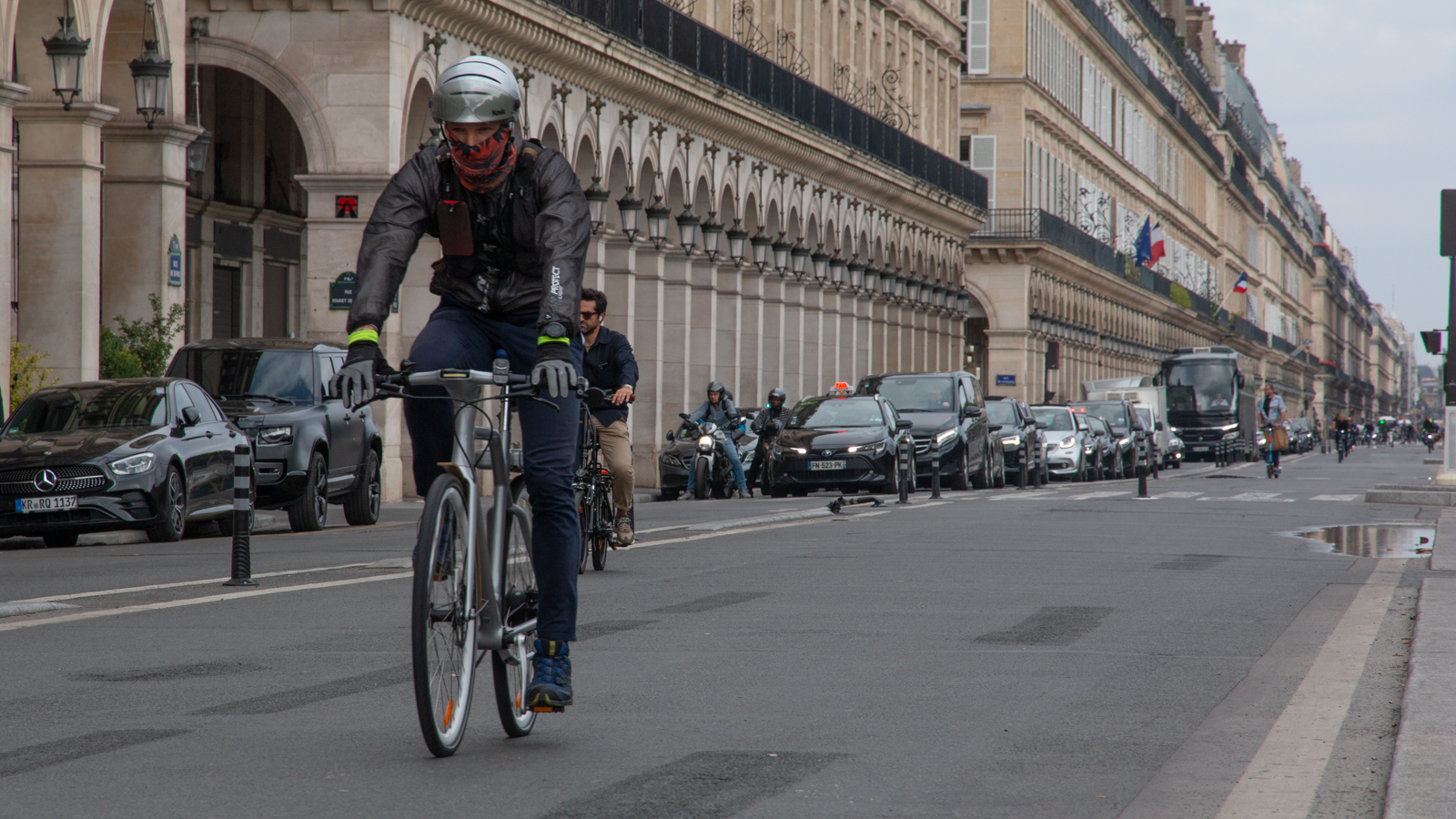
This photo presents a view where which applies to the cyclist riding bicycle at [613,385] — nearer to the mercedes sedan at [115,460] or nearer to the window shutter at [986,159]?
the mercedes sedan at [115,460]

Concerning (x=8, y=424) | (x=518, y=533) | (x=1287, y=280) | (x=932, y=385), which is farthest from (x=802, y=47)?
(x=1287, y=280)

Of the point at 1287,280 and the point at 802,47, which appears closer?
the point at 802,47

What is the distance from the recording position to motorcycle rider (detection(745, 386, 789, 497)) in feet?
107

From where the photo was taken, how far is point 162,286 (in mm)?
25312

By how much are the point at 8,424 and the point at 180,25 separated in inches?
336

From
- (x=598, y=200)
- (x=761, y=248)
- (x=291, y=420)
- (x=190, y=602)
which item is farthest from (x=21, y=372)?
(x=761, y=248)

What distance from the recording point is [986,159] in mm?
75000

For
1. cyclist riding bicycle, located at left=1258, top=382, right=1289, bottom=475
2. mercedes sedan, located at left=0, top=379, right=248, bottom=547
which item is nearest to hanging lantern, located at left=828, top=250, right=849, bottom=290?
cyclist riding bicycle, located at left=1258, top=382, right=1289, bottom=475

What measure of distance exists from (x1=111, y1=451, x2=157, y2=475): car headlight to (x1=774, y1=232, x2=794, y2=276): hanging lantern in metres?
31.4

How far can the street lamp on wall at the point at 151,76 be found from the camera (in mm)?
24328

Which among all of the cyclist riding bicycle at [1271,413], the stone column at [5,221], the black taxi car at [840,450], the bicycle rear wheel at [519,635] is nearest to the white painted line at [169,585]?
the bicycle rear wheel at [519,635]

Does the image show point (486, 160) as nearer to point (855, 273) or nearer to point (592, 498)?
point (592, 498)

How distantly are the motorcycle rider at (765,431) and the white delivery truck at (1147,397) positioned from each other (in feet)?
89.2

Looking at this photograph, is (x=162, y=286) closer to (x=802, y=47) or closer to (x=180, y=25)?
(x=180, y=25)
